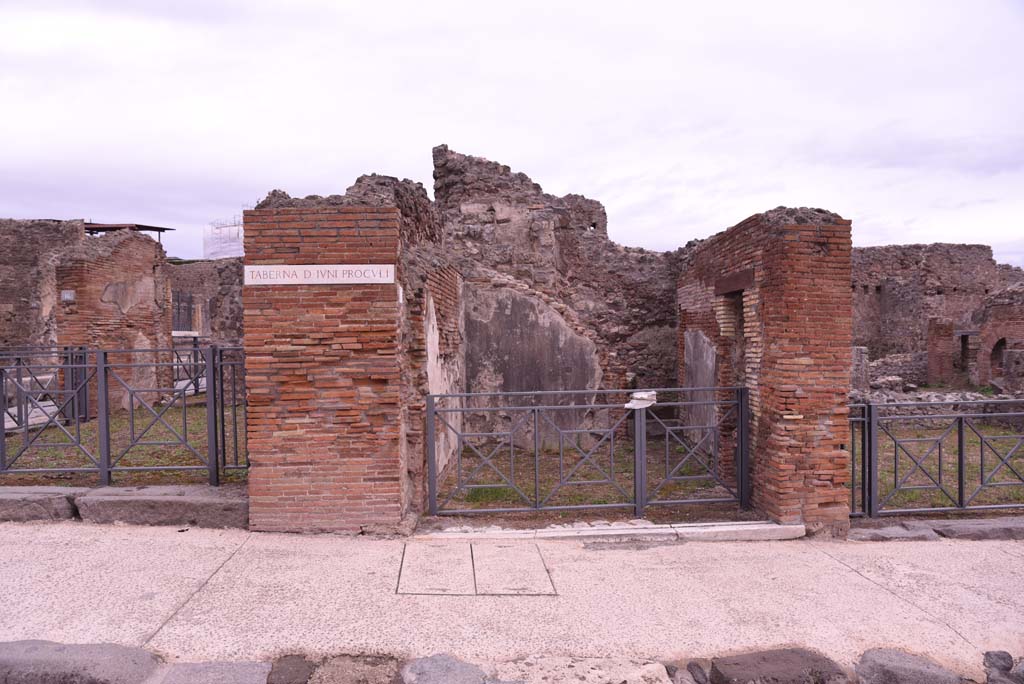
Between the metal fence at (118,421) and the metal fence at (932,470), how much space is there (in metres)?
6.08

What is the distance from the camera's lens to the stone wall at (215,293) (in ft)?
53.5

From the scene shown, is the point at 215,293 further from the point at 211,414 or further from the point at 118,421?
the point at 211,414

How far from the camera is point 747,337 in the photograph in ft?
20.7

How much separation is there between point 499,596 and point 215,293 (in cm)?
2232

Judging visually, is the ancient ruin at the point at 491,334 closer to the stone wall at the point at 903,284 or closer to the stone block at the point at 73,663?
the stone block at the point at 73,663

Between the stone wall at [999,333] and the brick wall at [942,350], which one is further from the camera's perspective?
the brick wall at [942,350]

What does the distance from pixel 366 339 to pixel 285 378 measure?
75cm

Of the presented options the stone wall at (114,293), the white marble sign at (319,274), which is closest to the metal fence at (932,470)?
the white marble sign at (319,274)

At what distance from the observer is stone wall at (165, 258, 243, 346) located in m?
16.3

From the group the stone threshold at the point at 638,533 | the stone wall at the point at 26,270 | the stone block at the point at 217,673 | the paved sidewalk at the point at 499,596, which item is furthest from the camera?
the stone wall at the point at 26,270

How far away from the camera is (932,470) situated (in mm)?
8367

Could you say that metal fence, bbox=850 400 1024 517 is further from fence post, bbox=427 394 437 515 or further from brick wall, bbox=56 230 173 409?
brick wall, bbox=56 230 173 409

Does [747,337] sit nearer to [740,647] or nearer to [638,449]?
[638,449]

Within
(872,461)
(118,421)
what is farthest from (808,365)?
(118,421)
